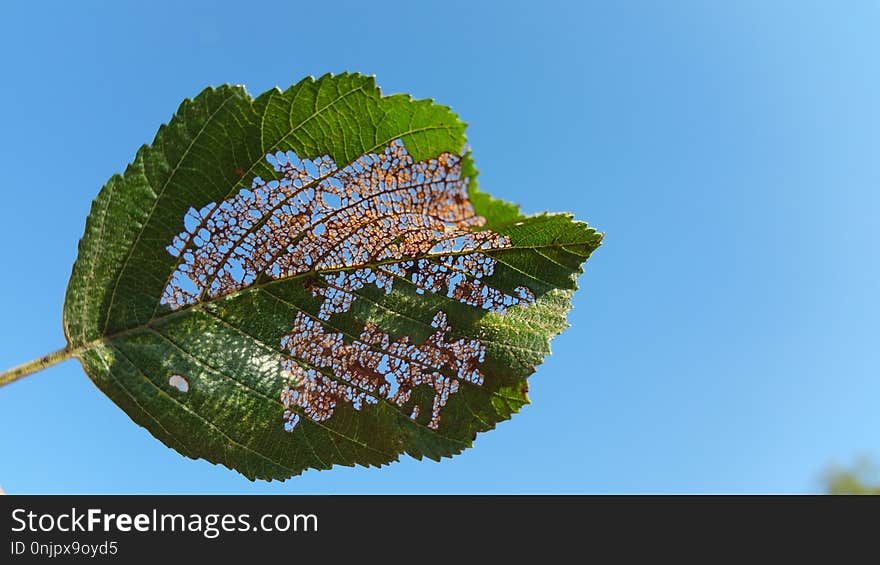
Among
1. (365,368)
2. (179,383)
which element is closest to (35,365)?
(179,383)

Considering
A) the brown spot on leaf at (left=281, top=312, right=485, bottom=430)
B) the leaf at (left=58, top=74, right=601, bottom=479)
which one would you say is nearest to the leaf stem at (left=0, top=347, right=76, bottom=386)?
the leaf at (left=58, top=74, right=601, bottom=479)

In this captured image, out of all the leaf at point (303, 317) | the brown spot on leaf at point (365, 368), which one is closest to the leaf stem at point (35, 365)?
the leaf at point (303, 317)

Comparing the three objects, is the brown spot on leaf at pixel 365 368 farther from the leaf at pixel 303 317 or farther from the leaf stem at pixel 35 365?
the leaf stem at pixel 35 365

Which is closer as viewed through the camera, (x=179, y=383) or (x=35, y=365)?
(x=35, y=365)

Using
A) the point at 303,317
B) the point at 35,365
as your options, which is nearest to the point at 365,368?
the point at 303,317

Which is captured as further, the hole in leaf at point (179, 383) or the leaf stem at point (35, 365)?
the hole in leaf at point (179, 383)

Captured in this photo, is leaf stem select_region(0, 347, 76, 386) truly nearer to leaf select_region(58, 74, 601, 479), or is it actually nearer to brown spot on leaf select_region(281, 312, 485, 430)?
leaf select_region(58, 74, 601, 479)

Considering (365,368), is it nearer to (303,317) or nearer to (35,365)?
(303,317)

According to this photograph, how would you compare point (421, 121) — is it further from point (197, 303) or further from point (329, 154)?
point (197, 303)
